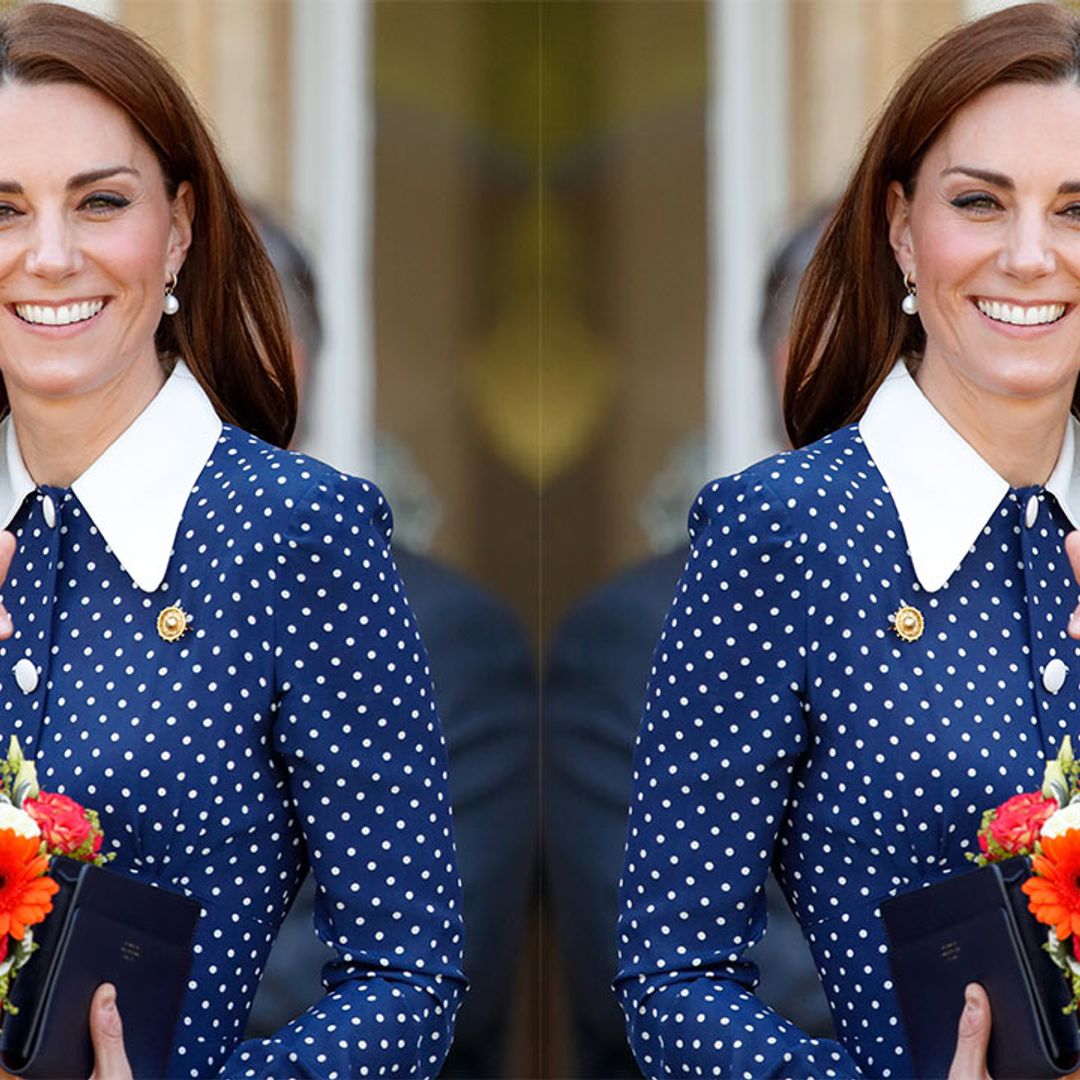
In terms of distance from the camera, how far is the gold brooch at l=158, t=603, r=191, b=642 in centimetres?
246

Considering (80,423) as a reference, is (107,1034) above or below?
below

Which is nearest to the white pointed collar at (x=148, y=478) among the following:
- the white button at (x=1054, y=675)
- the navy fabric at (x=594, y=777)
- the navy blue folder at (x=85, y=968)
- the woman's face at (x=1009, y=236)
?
the navy blue folder at (x=85, y=968)

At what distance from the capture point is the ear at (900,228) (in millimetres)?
2615

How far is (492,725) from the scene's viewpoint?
309cm

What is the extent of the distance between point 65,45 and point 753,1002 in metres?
1.44

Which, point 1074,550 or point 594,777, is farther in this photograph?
point 594,777

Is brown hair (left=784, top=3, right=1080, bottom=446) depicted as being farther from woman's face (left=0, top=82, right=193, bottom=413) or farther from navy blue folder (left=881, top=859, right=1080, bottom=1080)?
woman's face (left=0, top=82, right=193, bottom=413)

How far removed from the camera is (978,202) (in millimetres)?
2529

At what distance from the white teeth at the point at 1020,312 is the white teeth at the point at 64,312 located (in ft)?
3.61

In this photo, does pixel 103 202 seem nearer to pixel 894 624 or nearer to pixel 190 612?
pixel 190 612

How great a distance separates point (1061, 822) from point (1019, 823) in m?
0.05

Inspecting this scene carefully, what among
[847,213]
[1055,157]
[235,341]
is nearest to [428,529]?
[235,341]

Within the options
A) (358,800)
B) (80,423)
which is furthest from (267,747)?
(80,423)

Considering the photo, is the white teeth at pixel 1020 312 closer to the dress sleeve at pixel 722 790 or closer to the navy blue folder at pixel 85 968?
the dress sleeve at pixel 722 790
